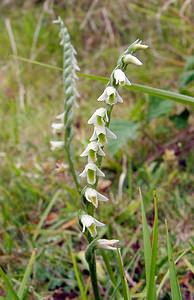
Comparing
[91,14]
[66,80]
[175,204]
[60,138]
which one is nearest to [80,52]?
[91,14]

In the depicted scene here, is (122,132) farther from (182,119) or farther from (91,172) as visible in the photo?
(91,172)

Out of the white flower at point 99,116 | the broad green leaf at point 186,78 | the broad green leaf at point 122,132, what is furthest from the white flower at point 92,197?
the broad green leaf at point 186,78

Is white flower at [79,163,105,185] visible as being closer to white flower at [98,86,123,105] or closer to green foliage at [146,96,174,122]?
white flower at [98,86,123,105]

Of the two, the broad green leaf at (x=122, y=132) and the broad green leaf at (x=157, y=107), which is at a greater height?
the broad green leaf at (x=157, y=107)

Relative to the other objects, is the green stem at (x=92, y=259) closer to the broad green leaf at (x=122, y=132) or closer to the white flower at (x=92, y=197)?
the white flower at (x=92, y=197)

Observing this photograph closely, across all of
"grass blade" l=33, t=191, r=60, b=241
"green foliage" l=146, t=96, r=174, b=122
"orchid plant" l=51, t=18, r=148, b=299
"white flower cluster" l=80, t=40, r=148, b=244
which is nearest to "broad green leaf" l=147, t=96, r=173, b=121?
"green foliage" l=146, t=96, r=174, b=122
